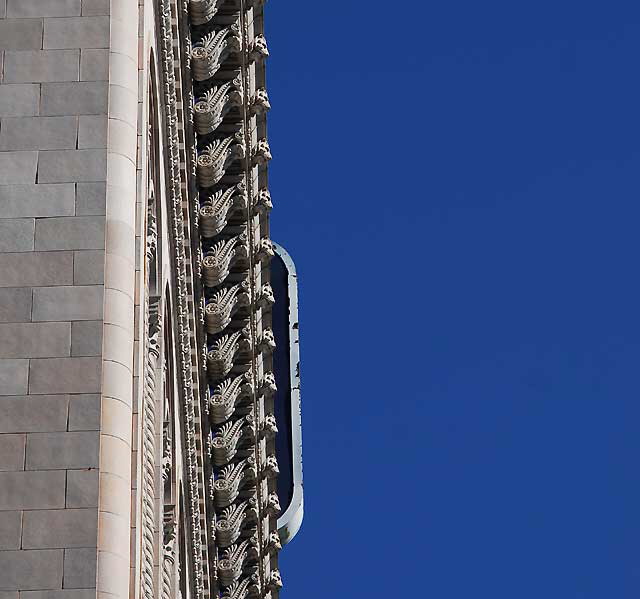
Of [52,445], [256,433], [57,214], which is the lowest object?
[52,445]

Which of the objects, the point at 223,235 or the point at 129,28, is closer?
the point at 129,28

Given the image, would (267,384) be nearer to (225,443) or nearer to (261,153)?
(225,443)

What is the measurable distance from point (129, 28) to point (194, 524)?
18.9 m

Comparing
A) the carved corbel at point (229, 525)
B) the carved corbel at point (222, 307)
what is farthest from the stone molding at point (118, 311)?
the carved corbel at point (229, 525)

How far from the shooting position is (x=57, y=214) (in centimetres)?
3077

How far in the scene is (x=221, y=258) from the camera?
5019 cm

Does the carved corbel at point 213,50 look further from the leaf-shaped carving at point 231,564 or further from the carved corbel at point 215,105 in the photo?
the leaf-shaped carving at point 231,564

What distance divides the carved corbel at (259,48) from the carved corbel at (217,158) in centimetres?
175

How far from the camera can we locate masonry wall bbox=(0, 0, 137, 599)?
2881cm

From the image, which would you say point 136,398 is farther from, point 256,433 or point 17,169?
point 256,433

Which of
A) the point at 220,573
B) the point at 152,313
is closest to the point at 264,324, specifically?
the point at 220,573

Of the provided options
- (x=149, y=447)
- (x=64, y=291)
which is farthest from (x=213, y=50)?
(x=64, y=291)

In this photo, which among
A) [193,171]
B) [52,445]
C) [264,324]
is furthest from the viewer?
[264,324]

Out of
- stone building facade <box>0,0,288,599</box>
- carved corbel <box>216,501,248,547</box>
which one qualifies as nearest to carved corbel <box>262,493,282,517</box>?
carved corbel <box>216,501,248,547</box>
